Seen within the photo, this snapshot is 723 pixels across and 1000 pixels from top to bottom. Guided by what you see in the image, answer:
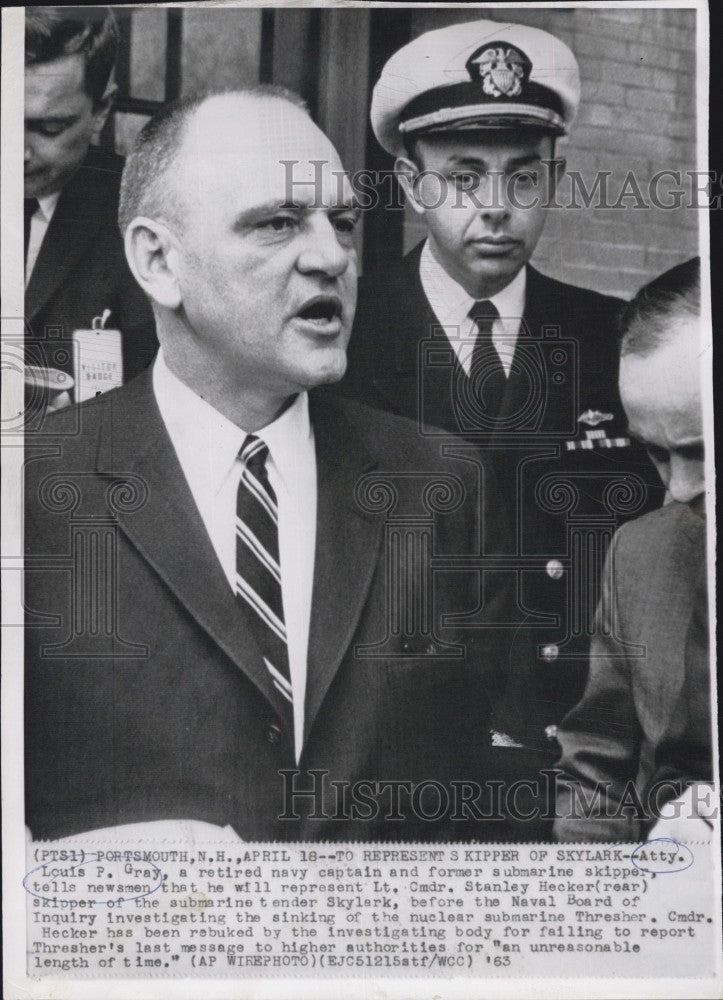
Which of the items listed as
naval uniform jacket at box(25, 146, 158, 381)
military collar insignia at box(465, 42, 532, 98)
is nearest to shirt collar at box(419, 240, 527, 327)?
military collar insignia at box(465, 42, 532, 98)

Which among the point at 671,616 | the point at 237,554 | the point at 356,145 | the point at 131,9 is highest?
the point at 131,9

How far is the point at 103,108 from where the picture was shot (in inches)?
97.3

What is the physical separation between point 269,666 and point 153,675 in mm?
297

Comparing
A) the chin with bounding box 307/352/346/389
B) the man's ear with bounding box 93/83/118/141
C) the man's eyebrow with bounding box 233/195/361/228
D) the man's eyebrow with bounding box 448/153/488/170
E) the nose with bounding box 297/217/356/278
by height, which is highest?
the man's ear with bounding box 93/83/118/141

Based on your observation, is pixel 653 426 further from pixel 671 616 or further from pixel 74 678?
pixel 74 678

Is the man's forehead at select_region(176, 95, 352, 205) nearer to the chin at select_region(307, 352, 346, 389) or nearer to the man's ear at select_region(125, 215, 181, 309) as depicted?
the man's ear at select_region(125, 215, 181, 309)

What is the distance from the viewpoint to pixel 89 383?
2.49m

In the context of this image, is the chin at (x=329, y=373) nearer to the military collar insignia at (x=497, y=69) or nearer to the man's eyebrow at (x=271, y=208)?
the man's eyebrow at (x=271, y=208)

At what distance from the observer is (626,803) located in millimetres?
2484

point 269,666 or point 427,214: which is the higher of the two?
point 427,214

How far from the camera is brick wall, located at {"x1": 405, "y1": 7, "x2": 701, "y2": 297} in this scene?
2.53 meters

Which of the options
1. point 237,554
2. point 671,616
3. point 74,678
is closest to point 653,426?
point 671,616

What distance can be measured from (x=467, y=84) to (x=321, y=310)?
708 mm

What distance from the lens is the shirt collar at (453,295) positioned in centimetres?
252
